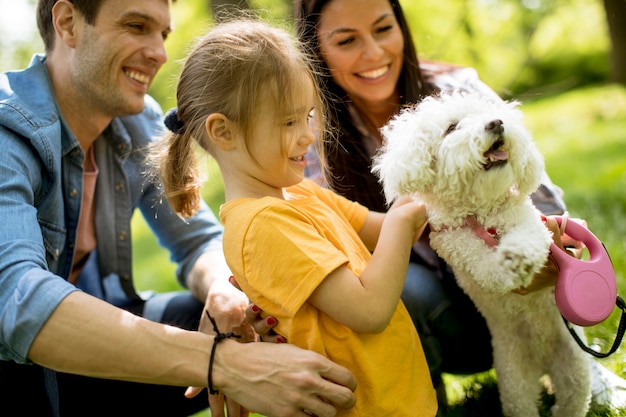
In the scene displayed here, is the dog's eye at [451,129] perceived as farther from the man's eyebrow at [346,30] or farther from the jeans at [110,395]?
the jeans at [110,395]

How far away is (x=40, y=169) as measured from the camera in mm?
2264

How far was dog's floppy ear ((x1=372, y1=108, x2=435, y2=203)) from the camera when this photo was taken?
70.3 inches

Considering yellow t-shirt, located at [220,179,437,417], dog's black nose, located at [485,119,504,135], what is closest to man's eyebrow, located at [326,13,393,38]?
yellow t-shirt, located at [220,179,437,417]

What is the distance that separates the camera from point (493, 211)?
1838 millimetres

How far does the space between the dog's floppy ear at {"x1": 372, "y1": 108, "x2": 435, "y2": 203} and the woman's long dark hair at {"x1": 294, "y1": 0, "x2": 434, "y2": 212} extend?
0.64 metres

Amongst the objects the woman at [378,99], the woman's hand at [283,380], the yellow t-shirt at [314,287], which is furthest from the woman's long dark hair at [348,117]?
the woman's hand at [283,380]

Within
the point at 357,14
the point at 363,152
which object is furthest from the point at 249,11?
the point at 363,152

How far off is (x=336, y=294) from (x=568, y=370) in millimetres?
930

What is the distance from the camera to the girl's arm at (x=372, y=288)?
1669mm

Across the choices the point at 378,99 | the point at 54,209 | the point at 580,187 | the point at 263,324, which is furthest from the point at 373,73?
the point at 580,187

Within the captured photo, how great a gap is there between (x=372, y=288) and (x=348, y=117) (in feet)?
3.78

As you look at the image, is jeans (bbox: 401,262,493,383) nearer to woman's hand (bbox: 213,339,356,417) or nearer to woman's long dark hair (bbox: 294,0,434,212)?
woman's long dark hair (bbox: 294,0,434,212)

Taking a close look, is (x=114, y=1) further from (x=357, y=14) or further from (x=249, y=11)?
(x=357, y=14)

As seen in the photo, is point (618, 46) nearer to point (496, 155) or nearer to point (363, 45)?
point (363, 45)
